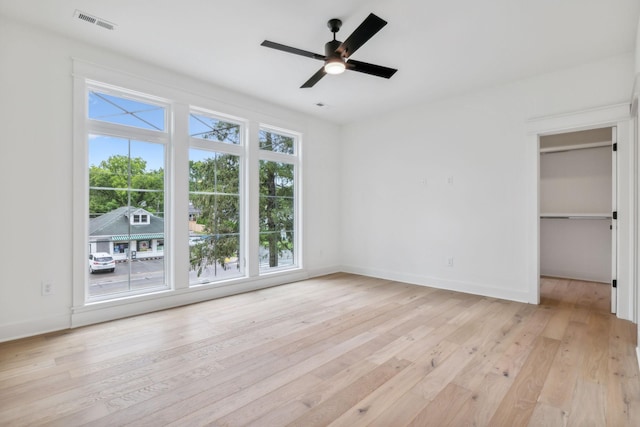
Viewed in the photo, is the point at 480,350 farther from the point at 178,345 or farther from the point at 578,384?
the point at 178,345

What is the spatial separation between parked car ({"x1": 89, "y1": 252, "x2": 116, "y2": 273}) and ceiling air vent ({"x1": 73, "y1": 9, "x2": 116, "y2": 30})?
229 cm

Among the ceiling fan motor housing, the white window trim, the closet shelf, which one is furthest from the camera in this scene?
the closet shelf

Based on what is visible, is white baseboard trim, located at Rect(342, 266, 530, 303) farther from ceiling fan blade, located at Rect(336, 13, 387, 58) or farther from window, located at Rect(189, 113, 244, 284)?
ceiling fan blade, located at Rect(336, 13, 387, 58)

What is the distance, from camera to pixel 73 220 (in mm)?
3166

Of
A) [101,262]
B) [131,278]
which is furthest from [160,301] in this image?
[101,262]

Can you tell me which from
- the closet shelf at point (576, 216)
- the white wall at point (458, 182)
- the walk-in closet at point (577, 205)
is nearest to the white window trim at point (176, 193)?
the white wall at point (458, 182)

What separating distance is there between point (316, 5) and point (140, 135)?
249 centimetres

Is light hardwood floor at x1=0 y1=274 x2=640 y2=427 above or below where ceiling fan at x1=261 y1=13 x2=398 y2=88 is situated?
below

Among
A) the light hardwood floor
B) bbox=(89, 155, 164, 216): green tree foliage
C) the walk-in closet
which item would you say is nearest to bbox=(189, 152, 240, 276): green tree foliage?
bbox=(89, 155, 164, 216): green tree foliage

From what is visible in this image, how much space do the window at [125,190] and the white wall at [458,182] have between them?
11.1 feet

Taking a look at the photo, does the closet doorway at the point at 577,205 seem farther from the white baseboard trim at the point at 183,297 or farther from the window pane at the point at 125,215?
the window pane at the point at 125,215

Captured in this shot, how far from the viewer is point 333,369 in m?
2.33

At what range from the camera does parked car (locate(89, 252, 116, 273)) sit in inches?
134

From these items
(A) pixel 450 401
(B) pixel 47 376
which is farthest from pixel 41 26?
(A) pixel 450 401
